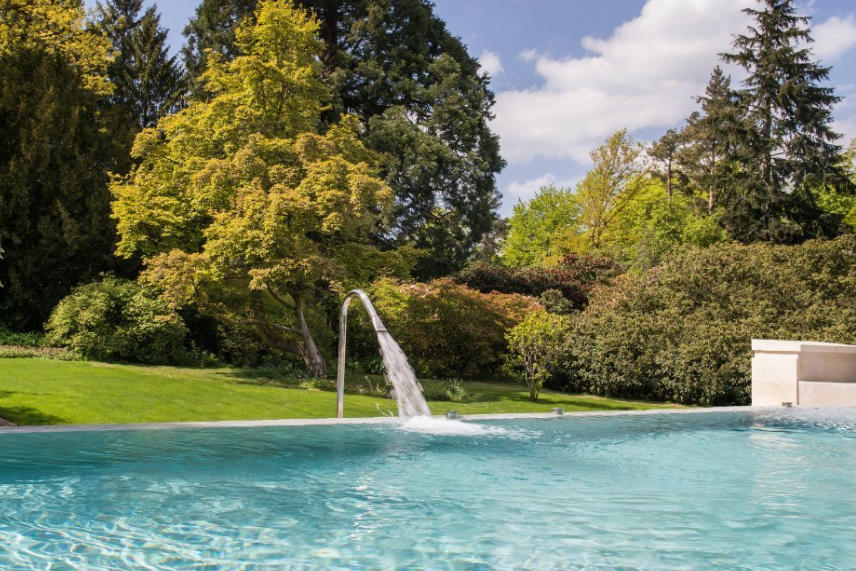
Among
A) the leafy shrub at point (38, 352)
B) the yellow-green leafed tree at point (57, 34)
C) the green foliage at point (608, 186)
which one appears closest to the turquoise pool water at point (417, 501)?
the leafy shrub at point (38, 352)

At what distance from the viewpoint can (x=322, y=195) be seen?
14508mm

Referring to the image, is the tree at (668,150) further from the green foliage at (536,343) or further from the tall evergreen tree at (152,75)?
the green foliage at (536,343)

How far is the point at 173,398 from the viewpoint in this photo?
11.5 m

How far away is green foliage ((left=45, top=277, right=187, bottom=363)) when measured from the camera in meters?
15.9

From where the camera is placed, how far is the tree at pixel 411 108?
2369 cm

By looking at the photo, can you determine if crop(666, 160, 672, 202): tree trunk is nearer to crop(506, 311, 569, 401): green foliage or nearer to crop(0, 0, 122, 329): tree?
crop(506, 311, 569, 401): green foliage

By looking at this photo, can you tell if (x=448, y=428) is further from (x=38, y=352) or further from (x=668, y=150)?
(x=668, y=150)

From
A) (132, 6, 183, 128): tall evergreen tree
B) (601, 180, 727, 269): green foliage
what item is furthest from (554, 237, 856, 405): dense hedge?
(132, 6, 183, 128): tall evergreen tree

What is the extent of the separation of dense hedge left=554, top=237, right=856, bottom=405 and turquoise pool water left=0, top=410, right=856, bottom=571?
221 inches

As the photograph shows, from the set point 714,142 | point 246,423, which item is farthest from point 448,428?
point 714,142

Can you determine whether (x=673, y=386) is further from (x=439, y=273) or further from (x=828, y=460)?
(x=439, y=273)

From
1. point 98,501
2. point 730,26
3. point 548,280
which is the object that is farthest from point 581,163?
point 98,501

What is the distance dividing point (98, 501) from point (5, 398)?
17.7 ft

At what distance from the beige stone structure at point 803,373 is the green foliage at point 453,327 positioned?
6583 mm
